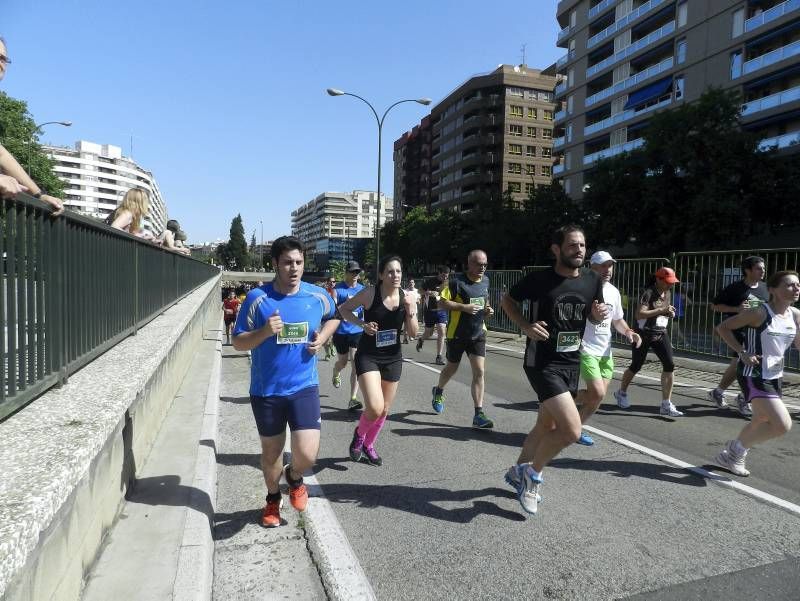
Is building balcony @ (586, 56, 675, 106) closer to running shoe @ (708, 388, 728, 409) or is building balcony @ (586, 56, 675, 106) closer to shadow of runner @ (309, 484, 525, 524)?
running shoe @ (708, 388, 728, 409)

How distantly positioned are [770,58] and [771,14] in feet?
8.97

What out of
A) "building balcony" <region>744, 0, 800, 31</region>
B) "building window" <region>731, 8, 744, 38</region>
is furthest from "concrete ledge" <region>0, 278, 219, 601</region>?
"building window" <region>731, 8, 744, 38</region>

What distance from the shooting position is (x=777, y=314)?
16.1 ft

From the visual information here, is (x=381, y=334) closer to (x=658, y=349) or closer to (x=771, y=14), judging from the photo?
(x=658, y=349)

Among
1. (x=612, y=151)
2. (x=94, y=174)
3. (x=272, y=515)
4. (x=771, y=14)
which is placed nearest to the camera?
(x=272, y=515)

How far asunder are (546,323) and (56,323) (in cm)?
313

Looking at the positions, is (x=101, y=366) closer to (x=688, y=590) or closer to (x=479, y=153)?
(x=688, y=590)

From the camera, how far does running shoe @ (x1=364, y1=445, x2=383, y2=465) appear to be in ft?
17.1

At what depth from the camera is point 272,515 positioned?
3.79m

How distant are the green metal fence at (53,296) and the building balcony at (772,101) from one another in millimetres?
38558

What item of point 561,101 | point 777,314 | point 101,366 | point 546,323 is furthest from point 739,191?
point 561,101

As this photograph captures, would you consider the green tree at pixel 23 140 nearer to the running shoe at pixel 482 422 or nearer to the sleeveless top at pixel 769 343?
the running shoe at pixel 482 422

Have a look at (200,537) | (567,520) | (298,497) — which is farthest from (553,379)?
(200,537)

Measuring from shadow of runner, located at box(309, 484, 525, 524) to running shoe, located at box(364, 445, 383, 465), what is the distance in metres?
0.55
